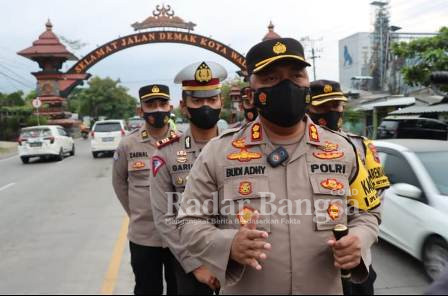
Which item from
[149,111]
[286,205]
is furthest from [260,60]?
[149,111]

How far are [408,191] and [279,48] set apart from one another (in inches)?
137

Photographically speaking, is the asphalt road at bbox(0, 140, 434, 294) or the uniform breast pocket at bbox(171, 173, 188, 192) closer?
the uniform breast pocket at bbox(171, 173, 188, 192)

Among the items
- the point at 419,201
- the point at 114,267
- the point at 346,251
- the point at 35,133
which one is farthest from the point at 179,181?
the point at 35,133

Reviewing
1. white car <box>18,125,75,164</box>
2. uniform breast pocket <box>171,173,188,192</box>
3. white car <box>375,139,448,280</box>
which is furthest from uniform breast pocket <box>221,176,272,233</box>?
white car <box>18,125,75,164</box>

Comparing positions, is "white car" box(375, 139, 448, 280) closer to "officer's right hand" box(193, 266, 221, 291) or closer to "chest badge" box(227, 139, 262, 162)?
"officer's right hand" box(193, 266, 221, 291)

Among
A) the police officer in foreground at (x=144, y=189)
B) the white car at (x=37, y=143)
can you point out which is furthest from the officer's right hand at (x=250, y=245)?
the white car at (x=37, y=143)

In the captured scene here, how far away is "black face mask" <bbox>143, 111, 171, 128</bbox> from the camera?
3.44 meters

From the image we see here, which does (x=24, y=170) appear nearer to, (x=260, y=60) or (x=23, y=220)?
(x=23, y=220)

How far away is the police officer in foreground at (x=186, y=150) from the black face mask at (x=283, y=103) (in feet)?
2.85

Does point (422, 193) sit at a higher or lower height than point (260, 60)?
lower

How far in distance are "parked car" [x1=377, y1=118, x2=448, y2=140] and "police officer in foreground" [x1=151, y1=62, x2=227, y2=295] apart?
396 inches

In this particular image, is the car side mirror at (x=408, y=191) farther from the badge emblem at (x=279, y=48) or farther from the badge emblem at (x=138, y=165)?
the badge emblem at (x=279, y=48)

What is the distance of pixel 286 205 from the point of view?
1.65 meters

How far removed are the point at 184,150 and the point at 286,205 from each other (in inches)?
43.5
